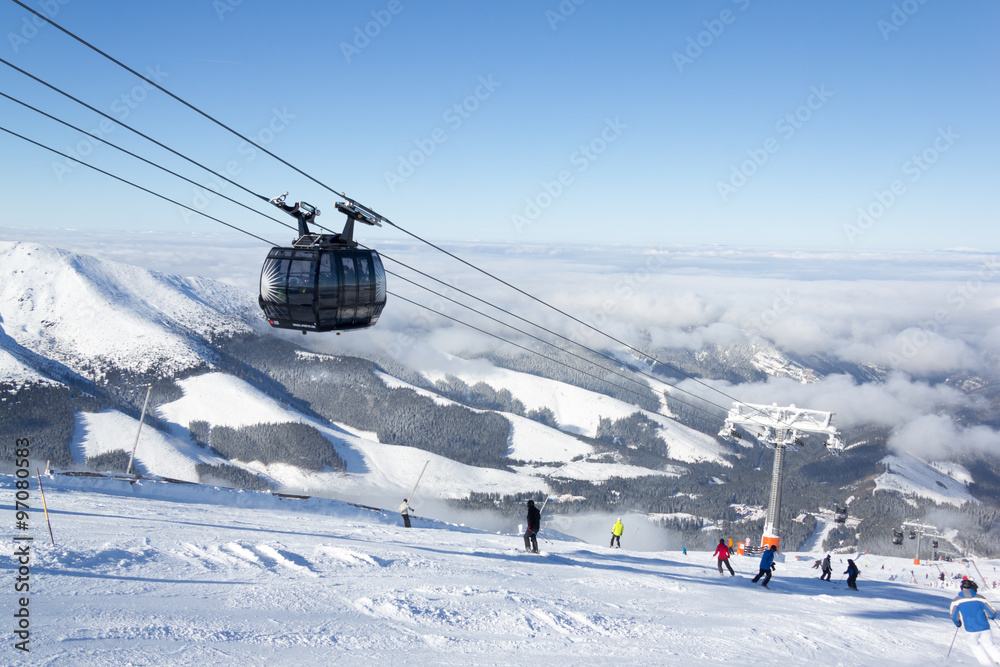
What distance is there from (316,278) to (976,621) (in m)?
17.0

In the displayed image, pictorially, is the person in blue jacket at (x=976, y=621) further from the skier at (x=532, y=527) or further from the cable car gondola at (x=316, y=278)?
the cable car gondola at (x=316, y=278)

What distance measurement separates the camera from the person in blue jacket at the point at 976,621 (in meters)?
10.8

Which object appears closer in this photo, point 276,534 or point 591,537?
point 276,534

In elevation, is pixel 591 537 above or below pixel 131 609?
below

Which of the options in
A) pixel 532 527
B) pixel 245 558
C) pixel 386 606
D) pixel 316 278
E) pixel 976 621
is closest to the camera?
pixel 976 621

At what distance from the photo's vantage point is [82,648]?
25.1 feet

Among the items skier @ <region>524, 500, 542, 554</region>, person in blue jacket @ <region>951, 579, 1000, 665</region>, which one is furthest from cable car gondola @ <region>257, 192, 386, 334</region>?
person in blue jacket @ <region>951, 579, 1000, 665</region>

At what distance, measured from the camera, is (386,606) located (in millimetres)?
11422

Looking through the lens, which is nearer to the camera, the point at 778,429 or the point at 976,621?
the point at 976,621

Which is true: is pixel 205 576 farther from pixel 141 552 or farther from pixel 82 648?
pixel 82 648

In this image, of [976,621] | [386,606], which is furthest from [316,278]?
[976,621]

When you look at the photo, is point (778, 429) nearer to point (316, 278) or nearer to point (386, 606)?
point (316, 278)

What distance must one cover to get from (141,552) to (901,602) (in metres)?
21.3

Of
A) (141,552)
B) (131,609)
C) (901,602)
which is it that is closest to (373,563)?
(141,552)
